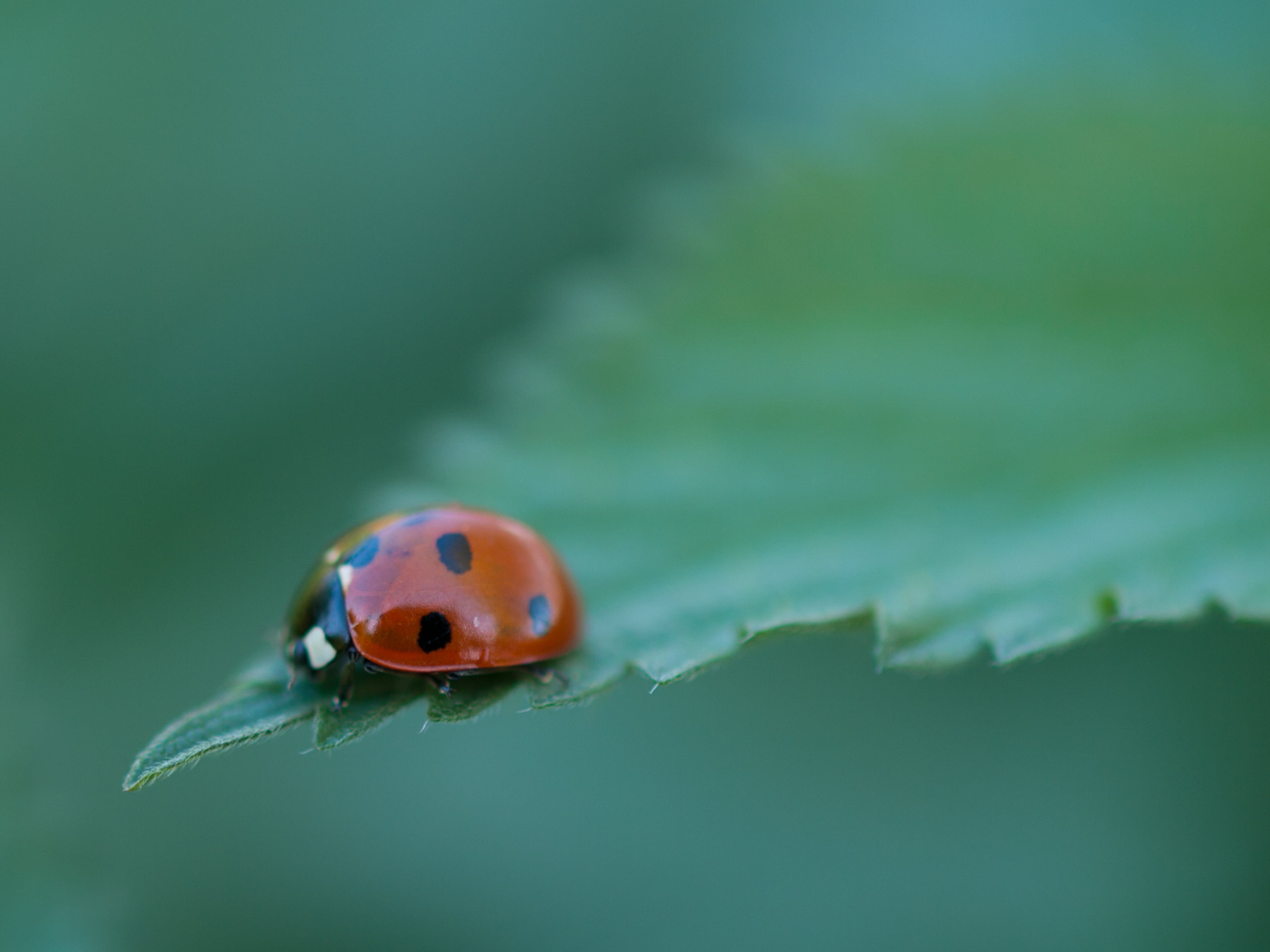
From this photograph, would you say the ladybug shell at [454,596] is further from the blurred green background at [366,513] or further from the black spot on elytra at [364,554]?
the blurred green background at [366,513]

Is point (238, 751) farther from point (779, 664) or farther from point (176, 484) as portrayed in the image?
point (779, 664)

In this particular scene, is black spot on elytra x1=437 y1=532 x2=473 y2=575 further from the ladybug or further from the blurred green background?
the blurred green background

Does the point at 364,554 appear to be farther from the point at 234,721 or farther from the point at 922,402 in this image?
the point at 922,402

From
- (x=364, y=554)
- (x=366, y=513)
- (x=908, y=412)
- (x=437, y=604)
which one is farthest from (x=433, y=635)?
(x=908, y=412)

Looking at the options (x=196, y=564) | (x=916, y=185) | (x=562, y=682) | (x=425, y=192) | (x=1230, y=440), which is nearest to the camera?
(x=562, y=682)

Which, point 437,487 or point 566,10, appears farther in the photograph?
point 566,10

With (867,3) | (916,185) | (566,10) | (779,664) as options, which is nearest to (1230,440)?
(916,185)
